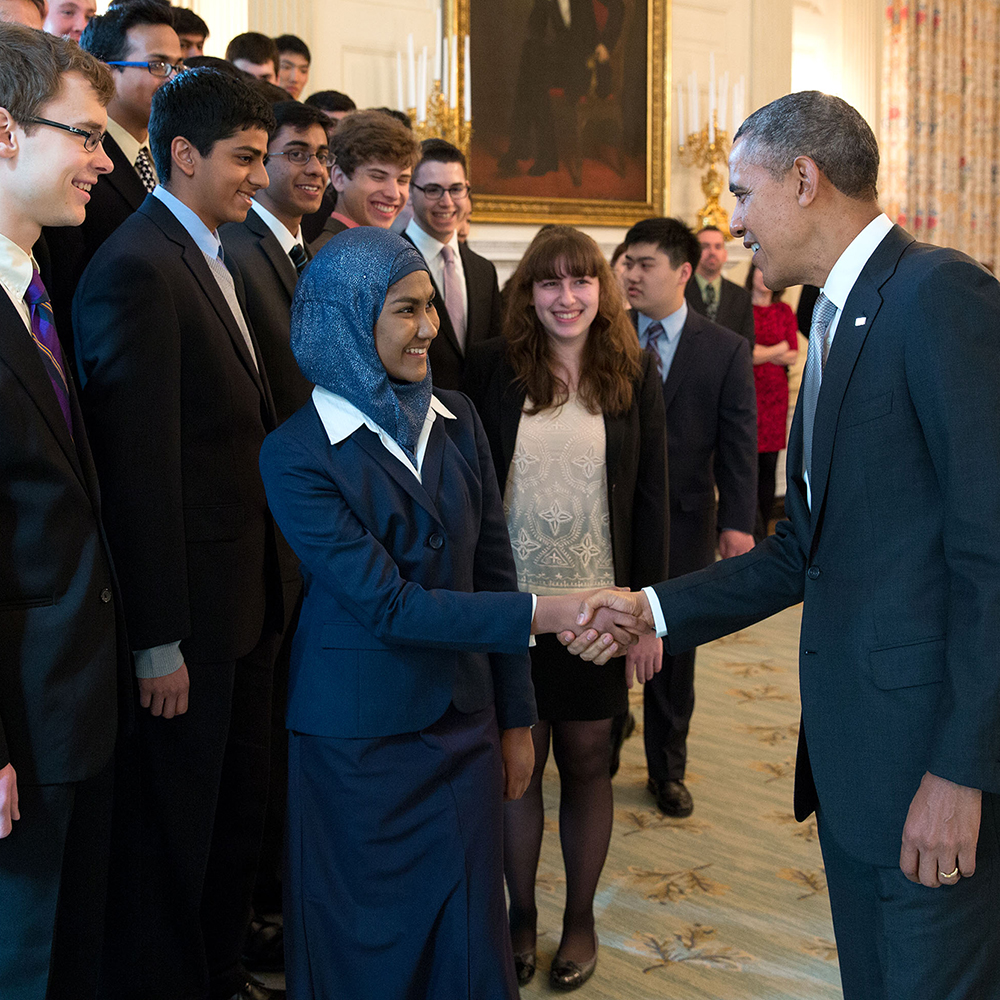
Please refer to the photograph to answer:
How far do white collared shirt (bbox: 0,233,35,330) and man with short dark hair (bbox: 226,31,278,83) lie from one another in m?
2.72

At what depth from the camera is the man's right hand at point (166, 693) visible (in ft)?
6.70

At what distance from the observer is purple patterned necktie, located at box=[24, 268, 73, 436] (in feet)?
5.71

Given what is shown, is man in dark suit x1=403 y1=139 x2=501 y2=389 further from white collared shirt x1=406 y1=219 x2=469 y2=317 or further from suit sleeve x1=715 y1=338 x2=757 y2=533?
suit sleeve x1=715 y1=338 x2=757 y2=533

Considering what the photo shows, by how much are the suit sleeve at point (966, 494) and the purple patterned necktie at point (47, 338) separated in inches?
50.9

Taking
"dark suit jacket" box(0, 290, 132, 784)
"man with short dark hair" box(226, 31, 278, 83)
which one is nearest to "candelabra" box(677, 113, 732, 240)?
"man with short dark hair" box(226, 31, 278, 83)

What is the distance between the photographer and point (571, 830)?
8.46ft

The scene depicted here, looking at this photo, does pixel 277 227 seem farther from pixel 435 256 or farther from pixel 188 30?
pixel 188 30

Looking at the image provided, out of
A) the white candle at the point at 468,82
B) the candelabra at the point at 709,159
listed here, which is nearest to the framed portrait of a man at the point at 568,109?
the white candle at the point at 468,82

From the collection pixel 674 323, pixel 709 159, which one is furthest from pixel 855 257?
pixel 709 159

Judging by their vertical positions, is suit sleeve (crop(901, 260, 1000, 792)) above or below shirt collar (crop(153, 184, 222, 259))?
below

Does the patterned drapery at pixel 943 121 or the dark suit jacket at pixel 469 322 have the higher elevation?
the patterned drapery at pixel 943 121

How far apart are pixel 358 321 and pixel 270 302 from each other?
2.76 ft

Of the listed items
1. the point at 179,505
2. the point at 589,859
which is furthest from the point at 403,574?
the point at 589,859

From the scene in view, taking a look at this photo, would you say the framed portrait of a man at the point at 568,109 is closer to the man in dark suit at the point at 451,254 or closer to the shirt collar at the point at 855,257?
the man in dark suit at the point at 451,254
